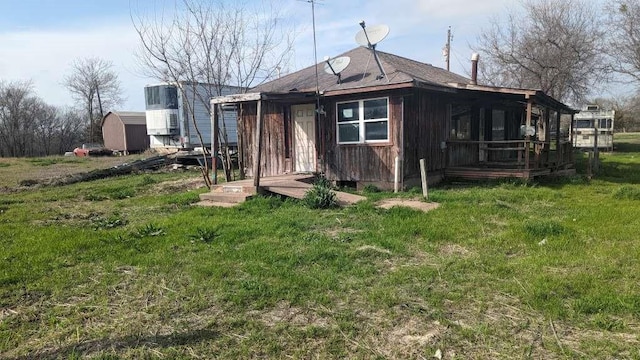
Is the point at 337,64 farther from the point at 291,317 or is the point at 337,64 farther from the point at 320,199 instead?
the point at 291,317

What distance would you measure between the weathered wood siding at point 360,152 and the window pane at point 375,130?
17cm

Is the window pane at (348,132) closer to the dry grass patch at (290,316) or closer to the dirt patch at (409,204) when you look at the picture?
the dirt patch at (409,204)

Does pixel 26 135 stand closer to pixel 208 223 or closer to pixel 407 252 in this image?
pixel 208 223

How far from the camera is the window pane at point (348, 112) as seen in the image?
11312 mm

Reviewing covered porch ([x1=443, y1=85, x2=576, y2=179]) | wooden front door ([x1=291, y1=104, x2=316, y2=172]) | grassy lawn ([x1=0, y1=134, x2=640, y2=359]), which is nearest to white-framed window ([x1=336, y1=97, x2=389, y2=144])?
wooden front door ([x1=291, y1=104, x2=316, y2=172])

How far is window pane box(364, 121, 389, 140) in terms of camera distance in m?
11.0

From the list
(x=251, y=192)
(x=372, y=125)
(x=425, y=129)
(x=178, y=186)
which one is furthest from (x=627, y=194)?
(x=178, y=186)

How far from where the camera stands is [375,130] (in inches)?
438

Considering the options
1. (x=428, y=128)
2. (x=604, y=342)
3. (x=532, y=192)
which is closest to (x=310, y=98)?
(x=428, y=128)

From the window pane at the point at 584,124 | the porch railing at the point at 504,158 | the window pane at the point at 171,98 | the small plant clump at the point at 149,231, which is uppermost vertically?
the window pane at the point at 171,98

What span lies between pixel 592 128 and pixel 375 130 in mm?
21500

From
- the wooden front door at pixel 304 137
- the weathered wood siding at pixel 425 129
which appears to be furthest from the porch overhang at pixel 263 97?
the weathered wood siding at pixel 425 129

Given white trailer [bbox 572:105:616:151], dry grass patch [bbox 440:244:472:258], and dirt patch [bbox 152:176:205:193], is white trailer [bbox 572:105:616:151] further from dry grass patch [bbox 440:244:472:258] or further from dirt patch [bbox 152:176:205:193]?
dry grass patch [bbox 440:244:472:258]

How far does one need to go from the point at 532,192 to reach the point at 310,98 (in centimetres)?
576
